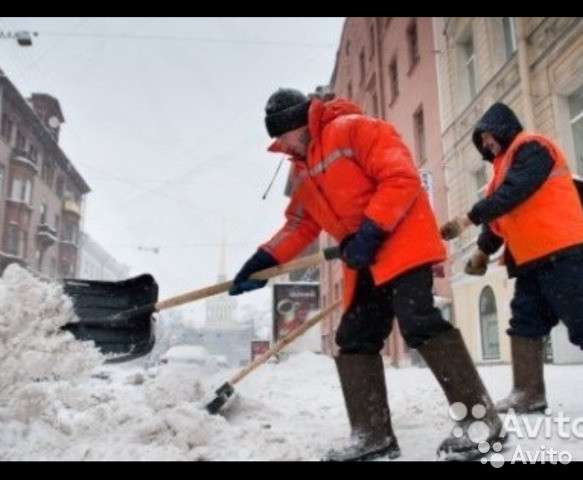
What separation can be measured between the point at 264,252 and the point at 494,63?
29.4 feet

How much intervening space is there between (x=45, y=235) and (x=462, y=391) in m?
33.2

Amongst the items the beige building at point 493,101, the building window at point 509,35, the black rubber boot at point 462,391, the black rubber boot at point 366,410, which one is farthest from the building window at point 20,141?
the black rubber boot at point 462,391

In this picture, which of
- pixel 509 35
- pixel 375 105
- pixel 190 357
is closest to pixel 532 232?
pixel 509 35

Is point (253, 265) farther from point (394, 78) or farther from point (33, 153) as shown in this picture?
point (33, 153)

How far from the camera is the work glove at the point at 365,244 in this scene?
6.99ft

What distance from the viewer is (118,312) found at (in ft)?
12.0

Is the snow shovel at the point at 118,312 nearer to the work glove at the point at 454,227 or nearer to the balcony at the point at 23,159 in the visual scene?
the work glove at the point at 454,227

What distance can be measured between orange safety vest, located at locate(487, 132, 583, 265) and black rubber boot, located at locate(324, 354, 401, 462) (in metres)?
0.95

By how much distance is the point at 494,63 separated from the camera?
34.4 feet

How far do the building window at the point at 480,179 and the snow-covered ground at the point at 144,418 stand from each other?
7.77 meters

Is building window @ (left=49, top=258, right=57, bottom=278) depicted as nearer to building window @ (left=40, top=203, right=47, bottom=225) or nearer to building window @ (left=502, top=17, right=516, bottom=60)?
building window @ (left=40, top=203, right=47, bottom=225)
